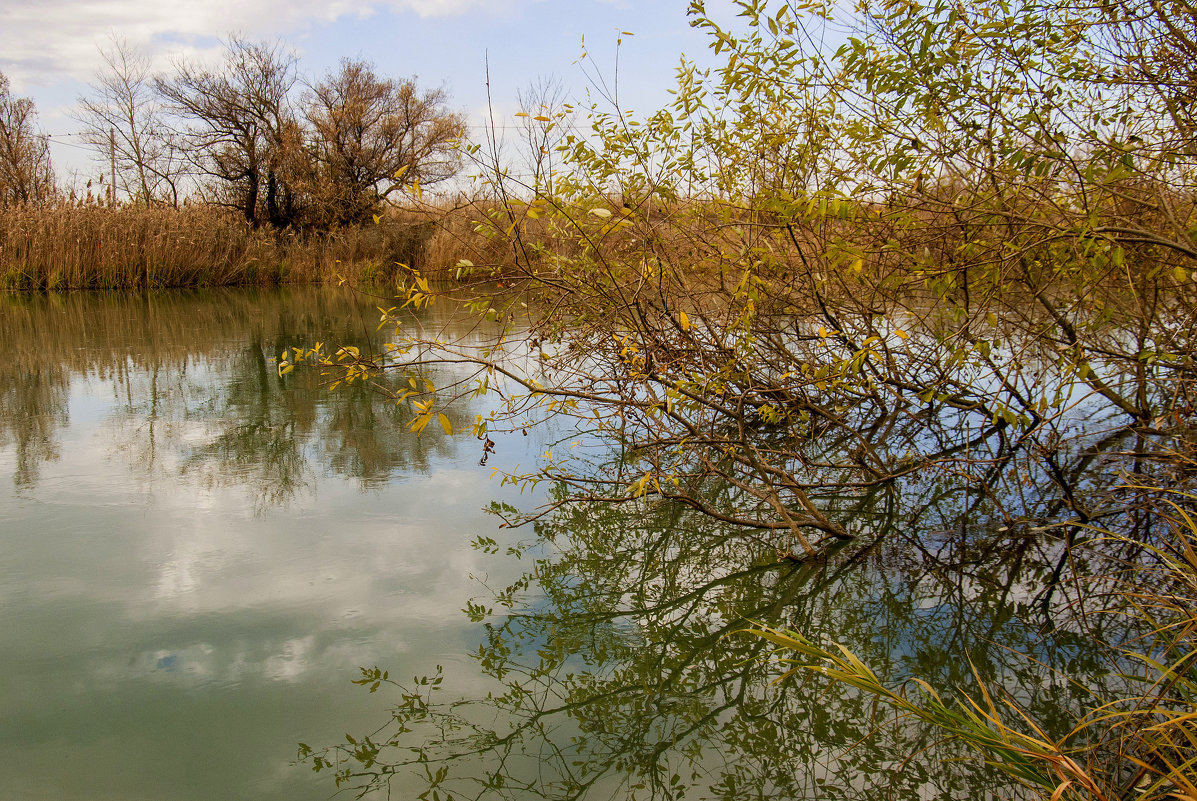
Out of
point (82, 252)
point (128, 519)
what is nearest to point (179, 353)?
point (128, 519)

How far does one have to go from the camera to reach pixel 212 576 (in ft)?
9.74

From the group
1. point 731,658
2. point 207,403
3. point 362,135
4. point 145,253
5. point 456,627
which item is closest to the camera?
point 731,658

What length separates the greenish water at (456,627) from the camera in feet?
6.42

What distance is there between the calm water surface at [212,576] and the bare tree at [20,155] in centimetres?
1879

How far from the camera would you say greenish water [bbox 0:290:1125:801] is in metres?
1.96

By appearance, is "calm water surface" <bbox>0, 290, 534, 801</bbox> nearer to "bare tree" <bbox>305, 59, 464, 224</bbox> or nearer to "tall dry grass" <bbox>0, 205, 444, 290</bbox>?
"tall dry grass" <bbox>0, 205, 444, 290</bbox>

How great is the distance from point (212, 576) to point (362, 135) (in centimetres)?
2262

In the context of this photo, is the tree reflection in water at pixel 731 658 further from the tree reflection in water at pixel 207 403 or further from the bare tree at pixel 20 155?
the bare tree at pixel 20 155

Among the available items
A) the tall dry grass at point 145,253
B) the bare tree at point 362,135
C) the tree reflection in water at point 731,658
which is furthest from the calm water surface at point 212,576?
the bare tree at point 362,135

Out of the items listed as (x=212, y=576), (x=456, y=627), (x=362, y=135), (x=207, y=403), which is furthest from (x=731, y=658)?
(x=362, y=135)

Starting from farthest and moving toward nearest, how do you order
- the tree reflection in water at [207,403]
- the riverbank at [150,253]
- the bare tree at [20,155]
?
the bare tree at [20,155], the riverbank at [150,253], the tree reflection in water at [207,403]

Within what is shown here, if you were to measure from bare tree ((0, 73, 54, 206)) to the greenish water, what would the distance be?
20.2 metres

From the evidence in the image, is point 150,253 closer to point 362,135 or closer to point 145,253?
point 145,253

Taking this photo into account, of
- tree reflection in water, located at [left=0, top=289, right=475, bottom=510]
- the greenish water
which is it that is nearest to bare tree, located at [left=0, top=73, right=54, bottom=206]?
tree reflection in water, located at [left=0, top=289, right=475, bottom=510]
